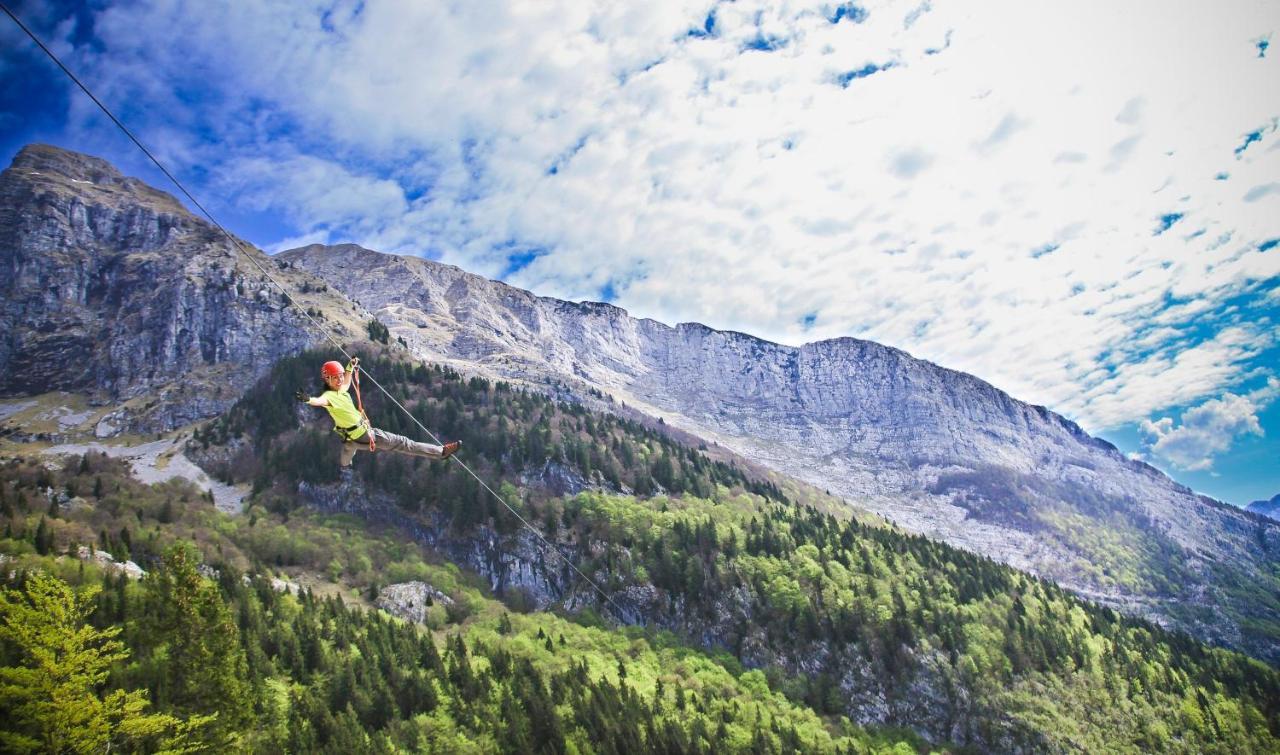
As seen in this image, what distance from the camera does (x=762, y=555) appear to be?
106 m

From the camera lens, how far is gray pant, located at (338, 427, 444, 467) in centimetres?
1802

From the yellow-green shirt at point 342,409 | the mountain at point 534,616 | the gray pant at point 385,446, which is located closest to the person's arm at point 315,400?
the yellow-green shirt at point 342,409

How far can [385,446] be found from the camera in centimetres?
1995

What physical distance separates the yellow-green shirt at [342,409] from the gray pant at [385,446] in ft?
2.22

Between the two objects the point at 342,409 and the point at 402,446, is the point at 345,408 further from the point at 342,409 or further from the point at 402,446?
the point at 402,446

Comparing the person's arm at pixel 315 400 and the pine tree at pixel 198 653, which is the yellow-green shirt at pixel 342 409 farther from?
the pine tree at pixel 198 653

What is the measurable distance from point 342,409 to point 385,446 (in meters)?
3.81

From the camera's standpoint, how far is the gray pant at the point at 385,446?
59.1ft

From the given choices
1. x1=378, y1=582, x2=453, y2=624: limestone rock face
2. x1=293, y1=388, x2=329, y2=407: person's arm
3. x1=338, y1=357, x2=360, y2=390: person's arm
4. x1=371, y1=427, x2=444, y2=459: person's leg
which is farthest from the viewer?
x1=378, y1=582, x2=453, y2=624: limestone rock face

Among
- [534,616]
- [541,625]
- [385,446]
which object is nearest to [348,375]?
[385,446]

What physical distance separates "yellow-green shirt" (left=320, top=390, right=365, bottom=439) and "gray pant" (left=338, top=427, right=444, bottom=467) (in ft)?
2.22

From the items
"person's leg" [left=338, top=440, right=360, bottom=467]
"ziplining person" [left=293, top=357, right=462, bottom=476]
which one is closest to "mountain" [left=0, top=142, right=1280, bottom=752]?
"person's leg" [left=338, top=440, right=360, bottom=467]

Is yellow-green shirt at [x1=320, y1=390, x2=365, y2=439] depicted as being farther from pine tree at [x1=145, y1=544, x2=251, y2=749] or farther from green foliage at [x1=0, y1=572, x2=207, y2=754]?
pine tree at [x1=145, y1=544, x2=251, y2=749]

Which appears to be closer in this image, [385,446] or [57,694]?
[385,446]
